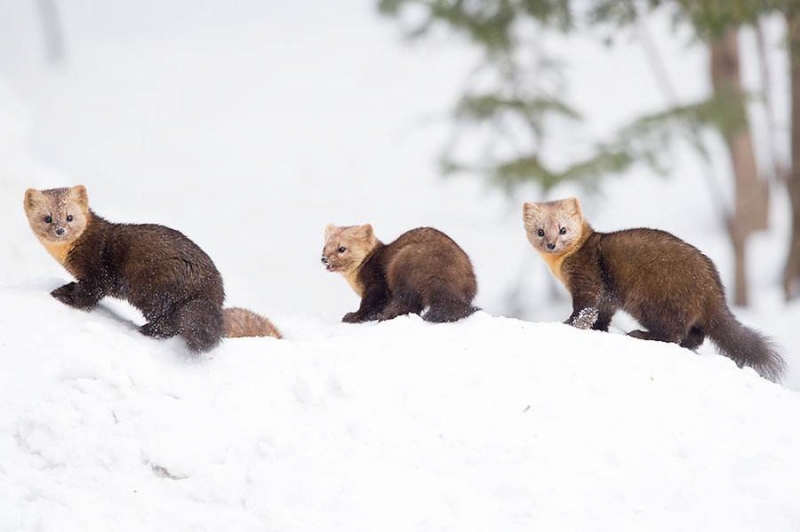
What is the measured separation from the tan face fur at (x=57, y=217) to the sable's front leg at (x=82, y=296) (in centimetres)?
24

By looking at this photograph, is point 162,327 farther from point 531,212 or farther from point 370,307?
point 531,212

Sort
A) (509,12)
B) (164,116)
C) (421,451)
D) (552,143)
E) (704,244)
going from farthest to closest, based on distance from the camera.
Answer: (164,116) < (704,244) < (552,143) < (509,12) < (421,451)

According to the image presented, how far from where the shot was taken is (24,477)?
598cm

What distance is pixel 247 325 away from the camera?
8609mm

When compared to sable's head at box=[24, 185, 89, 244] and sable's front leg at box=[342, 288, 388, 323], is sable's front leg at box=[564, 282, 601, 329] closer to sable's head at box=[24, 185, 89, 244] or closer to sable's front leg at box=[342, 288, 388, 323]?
sable's front leg at box=[342, 288, 388, 323]

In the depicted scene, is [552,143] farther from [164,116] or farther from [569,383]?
[164,116]

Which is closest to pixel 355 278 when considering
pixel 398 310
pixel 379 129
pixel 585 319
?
pixel 398 310

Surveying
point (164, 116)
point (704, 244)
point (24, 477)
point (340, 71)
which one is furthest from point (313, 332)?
point (340, 71)

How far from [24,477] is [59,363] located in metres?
0.85

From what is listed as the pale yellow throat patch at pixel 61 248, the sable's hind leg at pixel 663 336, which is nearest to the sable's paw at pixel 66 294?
the pale yellow throat patch at pixel 61 248

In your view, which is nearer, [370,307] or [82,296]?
[82,296]

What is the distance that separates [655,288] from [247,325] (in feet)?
10.7

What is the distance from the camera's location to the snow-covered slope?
5922 mm

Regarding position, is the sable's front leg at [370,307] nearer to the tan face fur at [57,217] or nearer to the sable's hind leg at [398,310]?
the sable's hind leg at [398,310]
